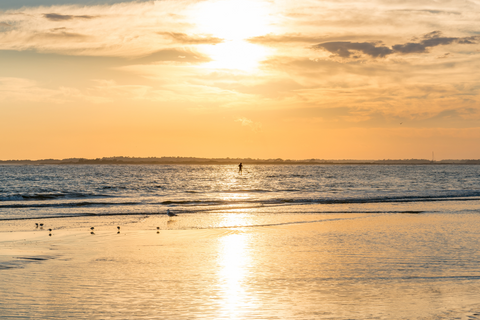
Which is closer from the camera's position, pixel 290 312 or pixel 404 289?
pixel 290 312

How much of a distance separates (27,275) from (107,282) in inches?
97.8

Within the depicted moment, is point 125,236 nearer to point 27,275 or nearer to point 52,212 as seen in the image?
point 27,275

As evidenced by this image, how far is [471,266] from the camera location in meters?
11.9

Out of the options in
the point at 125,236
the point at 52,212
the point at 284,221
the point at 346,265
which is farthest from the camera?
the point at 52,212

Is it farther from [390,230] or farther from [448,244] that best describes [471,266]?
[390,230]

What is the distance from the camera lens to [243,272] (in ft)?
37.6

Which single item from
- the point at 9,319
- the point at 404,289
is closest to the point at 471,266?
the point at 404,289

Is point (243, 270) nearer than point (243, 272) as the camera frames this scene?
No

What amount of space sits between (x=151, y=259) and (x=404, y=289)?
7.54 metres

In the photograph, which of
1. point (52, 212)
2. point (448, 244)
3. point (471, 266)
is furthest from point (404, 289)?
point (52, 212)

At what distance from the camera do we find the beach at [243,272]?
853 cm

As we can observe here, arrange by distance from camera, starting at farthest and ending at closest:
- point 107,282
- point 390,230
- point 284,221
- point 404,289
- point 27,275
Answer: point 284,221
point 390,230
point 27,275
point 107,282
point 404,289

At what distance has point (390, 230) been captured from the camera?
19.2 meters

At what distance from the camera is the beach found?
8.53 meters
